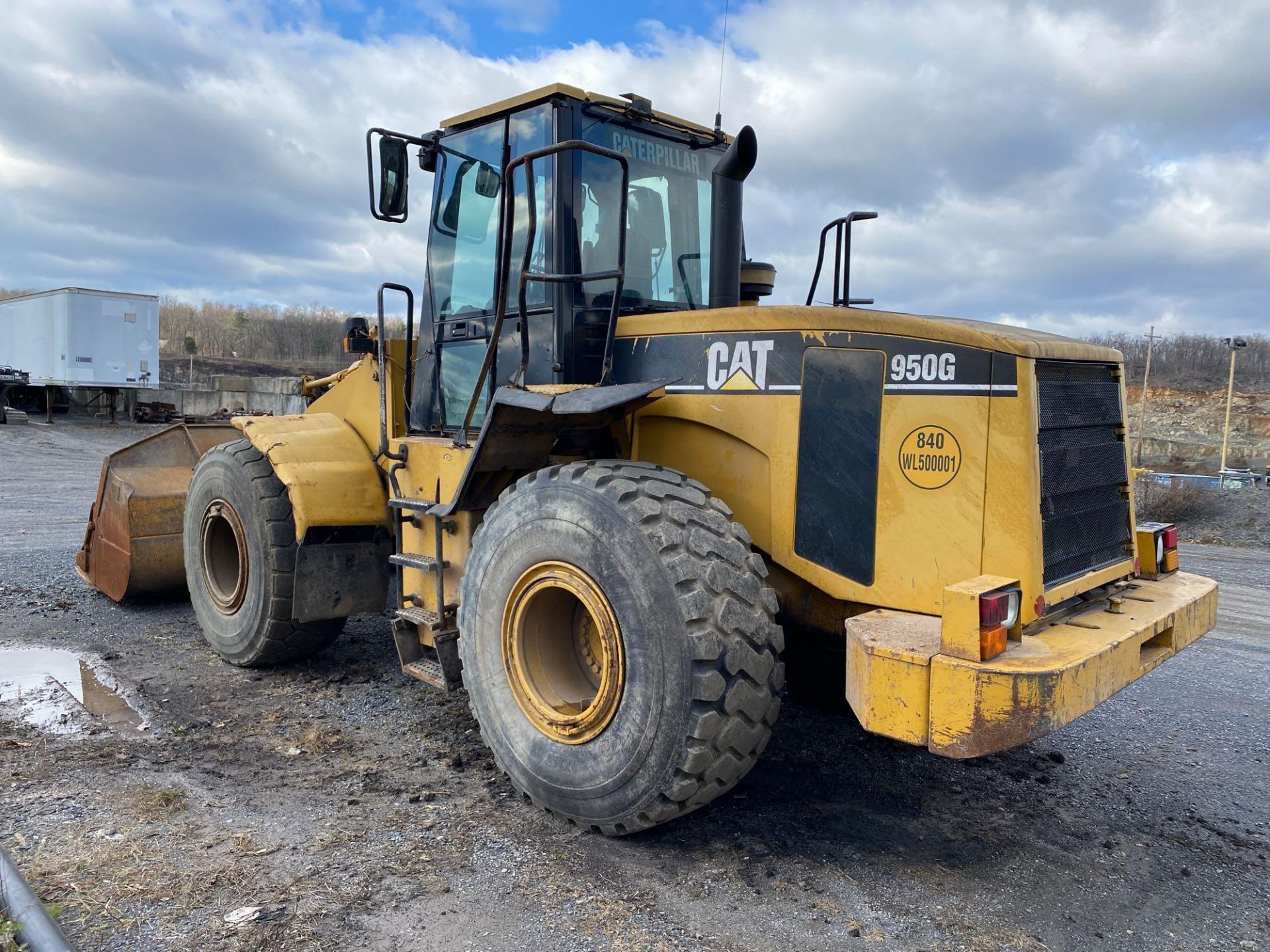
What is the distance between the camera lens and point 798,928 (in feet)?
9.52

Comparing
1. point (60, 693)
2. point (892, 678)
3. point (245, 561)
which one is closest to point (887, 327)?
point (892, 678)

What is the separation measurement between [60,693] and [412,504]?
7.21 feet

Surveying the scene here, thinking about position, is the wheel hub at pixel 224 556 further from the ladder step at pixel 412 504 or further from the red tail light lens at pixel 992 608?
the red tail light lens at pixel 992 608

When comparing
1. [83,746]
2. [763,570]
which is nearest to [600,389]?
[763,570]

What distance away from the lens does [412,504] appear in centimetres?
484

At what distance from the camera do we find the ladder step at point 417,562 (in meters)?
4.61

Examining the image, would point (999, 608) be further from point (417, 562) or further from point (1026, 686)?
point (417, 562)

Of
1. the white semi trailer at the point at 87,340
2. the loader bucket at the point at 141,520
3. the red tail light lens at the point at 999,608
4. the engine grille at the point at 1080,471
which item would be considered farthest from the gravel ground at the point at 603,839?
the white semi trailer at the point at 87,340

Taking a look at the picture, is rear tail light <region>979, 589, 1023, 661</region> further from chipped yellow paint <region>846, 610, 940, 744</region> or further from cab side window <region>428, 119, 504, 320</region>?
cab side window <region>428, 119, 504, 320</region>

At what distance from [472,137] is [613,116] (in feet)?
2.62

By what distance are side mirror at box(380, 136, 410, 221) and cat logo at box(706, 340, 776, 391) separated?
2110 millimetres

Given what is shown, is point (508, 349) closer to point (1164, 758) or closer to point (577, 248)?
point (577, 248)

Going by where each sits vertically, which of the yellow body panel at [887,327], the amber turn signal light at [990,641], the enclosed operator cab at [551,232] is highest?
the enclosed operator cab at [551,232]

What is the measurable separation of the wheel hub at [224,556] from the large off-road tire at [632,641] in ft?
8.09
